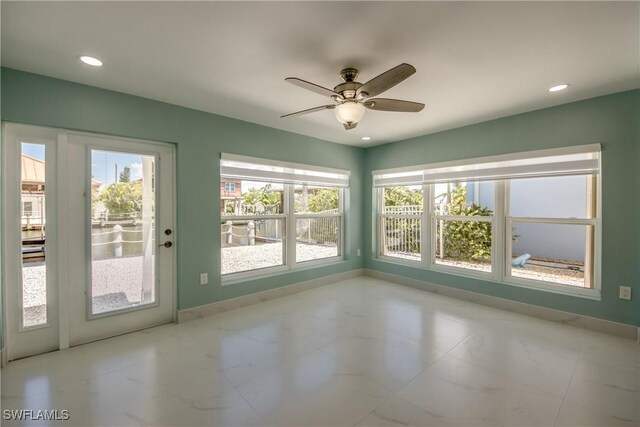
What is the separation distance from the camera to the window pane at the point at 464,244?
12.7 feet

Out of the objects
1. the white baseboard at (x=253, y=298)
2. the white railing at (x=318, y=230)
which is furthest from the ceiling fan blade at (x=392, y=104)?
the white baseboard at (x=253, y=298)

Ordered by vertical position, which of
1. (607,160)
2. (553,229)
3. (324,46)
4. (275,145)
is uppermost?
(324,46)

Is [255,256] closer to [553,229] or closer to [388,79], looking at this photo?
[388,79]

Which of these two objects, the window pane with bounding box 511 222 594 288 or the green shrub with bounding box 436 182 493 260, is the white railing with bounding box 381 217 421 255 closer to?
the green shrub with bounding box 436 182 493 260

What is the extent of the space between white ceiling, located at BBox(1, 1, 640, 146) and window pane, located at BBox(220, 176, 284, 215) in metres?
1.10

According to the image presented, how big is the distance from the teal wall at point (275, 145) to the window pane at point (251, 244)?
8.7 inches

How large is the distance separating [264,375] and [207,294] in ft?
5.11

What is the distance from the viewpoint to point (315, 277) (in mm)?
4512

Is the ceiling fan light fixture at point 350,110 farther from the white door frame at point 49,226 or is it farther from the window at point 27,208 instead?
the window at point 27,208

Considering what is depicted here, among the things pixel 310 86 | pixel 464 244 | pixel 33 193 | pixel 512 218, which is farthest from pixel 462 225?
pixel 33 193

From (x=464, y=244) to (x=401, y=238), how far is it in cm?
103

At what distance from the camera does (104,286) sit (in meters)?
2.79

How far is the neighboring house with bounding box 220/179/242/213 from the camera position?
356 centimetres

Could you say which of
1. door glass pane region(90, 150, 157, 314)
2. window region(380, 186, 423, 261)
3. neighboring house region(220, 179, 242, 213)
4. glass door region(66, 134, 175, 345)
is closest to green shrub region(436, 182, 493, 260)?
window region(380, 186, 423, 261)
